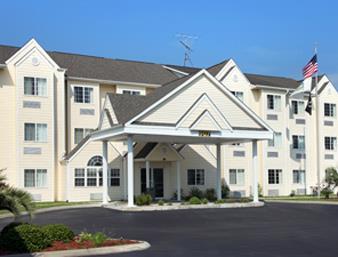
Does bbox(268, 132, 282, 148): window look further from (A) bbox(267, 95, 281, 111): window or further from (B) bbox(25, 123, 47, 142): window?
(B) bbox(25, 123, 47, 142): window

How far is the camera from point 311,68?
43.3 m

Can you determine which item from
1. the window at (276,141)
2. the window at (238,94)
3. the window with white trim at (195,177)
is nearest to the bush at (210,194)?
the window with white trim at (195,177)

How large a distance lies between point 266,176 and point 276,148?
105 inches

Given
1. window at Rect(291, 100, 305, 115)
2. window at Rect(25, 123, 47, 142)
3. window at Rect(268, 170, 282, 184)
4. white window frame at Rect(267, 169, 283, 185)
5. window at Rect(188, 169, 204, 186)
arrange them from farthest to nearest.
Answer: window at Rect(291, 100, 305, 115), white window frame at Rect(267, 169, 283, 185), window at Rect(268, 170, 282, 184), window at Rect(188, 169, 204, 186), window at Rect(25, 123, 47, 142)

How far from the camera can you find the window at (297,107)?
4834 centimetres

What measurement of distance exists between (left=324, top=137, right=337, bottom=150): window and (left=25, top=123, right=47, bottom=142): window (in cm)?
2581

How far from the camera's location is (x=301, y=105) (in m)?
49.0

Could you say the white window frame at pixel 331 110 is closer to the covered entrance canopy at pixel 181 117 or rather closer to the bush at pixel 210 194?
the bush at pixel 210 194

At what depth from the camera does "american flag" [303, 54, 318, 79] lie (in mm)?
43062

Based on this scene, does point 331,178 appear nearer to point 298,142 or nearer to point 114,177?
point 298,142

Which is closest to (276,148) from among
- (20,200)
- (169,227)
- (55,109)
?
(55,109)

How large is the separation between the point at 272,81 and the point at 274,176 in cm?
910

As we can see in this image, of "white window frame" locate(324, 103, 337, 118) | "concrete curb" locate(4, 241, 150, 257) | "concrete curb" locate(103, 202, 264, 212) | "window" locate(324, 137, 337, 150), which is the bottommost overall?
"concrete curb" locate(103, 202, 264, 212)

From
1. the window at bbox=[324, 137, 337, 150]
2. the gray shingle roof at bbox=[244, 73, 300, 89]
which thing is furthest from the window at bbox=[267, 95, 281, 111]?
the window at bbox=[324, 137, 337, 150]
